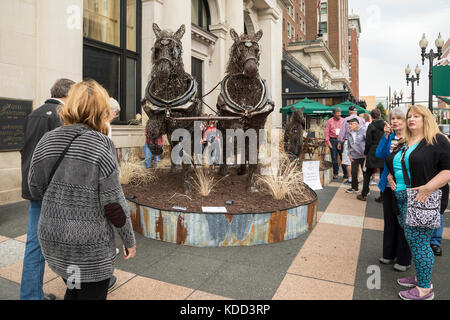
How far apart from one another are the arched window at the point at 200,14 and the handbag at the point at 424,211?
48.4 ft

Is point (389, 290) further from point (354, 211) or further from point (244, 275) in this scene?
point (354, 211)

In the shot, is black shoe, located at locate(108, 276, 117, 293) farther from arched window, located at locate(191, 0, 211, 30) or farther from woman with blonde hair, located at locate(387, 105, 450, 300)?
arched window, located at locate(191, 0, 211, 30)

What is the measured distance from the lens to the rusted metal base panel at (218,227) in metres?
4.06

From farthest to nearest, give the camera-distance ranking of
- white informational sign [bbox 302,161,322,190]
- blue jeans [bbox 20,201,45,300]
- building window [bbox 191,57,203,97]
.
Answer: building window [bbox 191,57,203,97], white informational sign [bbox 302,161,322,190], blue jeans [bbox 20,201,45,300]

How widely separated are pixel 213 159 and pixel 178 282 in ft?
13.8

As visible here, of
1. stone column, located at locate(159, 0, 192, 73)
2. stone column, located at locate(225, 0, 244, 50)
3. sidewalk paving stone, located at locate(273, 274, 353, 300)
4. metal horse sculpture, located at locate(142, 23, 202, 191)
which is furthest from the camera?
stone column, located at locate(225, 0, 244, 50)

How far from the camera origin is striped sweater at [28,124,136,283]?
1.78 meters

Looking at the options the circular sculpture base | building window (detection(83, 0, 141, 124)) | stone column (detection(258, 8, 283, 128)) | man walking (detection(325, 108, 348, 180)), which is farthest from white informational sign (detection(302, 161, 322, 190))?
stone column (detection(258, 8, 283, 128))

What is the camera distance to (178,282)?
3168 mm

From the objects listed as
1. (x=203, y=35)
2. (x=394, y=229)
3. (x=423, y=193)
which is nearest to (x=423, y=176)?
(x=423, y=193)

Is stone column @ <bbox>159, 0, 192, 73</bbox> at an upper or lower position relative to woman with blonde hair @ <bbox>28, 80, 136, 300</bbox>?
upper

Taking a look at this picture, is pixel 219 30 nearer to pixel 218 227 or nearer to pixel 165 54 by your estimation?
pixel 165 54

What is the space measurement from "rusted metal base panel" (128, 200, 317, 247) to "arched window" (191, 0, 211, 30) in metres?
13.5
